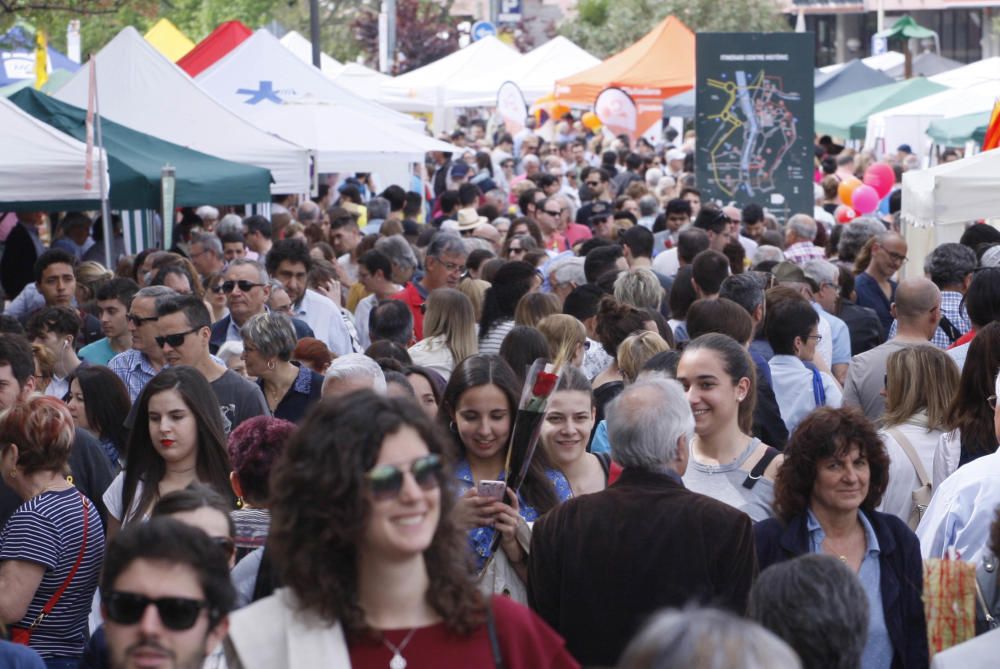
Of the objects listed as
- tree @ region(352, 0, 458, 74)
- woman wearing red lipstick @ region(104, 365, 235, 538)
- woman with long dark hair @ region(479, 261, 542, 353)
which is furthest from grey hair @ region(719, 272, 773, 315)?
tree @ region(352, 0, 458, 74)

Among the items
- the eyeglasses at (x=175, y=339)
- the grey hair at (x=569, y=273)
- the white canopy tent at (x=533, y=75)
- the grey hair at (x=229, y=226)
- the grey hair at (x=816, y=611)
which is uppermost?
the white canopy tent at (x=533, y=75)

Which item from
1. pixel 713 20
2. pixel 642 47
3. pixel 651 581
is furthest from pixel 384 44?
pixel 651 581

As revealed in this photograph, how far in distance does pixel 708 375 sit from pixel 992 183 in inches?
251

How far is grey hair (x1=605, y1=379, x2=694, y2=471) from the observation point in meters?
4.27

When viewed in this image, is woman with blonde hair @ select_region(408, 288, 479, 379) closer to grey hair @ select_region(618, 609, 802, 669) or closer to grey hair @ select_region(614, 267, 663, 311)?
grey hair @ select_region(614, 267, 663, 311)

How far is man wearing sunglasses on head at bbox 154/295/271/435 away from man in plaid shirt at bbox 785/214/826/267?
21.8 feet

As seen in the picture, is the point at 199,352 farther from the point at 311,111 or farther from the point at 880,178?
the point at 880,178

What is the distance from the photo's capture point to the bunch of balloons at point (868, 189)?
1792 cm

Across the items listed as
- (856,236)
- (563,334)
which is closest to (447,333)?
(563,334)

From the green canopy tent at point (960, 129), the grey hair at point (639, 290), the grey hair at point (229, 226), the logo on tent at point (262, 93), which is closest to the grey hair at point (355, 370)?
the grey hair at point (639, 290)

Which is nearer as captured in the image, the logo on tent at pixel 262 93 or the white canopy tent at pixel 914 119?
the logo on tent at pixel 262 93

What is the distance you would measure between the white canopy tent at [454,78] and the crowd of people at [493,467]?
78.3 ft

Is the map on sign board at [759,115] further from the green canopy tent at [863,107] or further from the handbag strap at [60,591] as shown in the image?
the green canopy tent at [863,107]

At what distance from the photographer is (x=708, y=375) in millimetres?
5586
